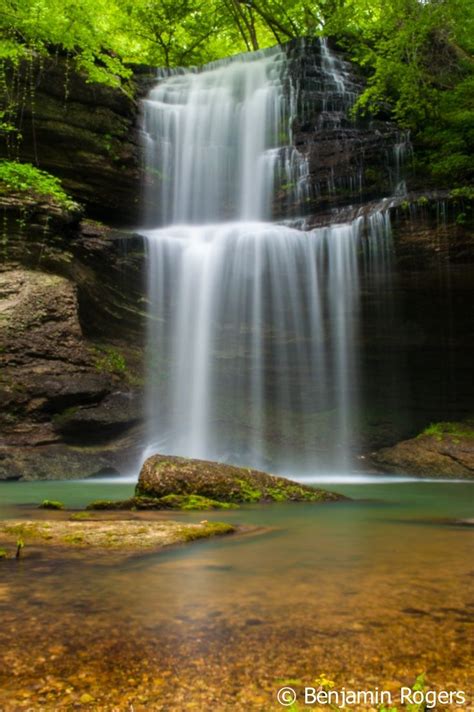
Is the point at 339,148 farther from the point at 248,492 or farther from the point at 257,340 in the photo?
the point at 248,492

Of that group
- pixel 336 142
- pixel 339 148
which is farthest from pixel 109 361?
pixel 336 142

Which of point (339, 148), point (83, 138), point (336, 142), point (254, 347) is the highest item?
point (83, 138)

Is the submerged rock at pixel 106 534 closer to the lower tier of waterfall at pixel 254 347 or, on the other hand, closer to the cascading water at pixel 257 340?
the cascading water at pixel 257 340

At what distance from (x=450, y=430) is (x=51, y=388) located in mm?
9383

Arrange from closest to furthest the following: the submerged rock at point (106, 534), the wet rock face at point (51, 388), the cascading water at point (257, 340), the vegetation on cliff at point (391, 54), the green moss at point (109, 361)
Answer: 1. the submerged rock at point (106, 534)
2. the wet rock face at point (51, 388)
3. the vegetation on cliff at point (391, 54)
4. the green moss at point (109, 361)
5. the cascading water at point (257, 340)

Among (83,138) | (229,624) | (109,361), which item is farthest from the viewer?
(83,138)

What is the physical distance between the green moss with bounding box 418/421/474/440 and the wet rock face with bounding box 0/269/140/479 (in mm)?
7289

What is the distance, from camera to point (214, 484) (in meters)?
7.25

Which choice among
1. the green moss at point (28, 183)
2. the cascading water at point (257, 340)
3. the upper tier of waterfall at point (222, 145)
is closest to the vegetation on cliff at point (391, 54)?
the green moss at point (28, 183)

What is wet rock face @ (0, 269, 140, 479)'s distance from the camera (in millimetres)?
11830

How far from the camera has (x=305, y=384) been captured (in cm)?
1495

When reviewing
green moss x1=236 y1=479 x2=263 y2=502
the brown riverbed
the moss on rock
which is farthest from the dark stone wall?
the brown riverbed

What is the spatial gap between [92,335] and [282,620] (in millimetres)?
12132

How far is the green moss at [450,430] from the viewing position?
1332 cm
